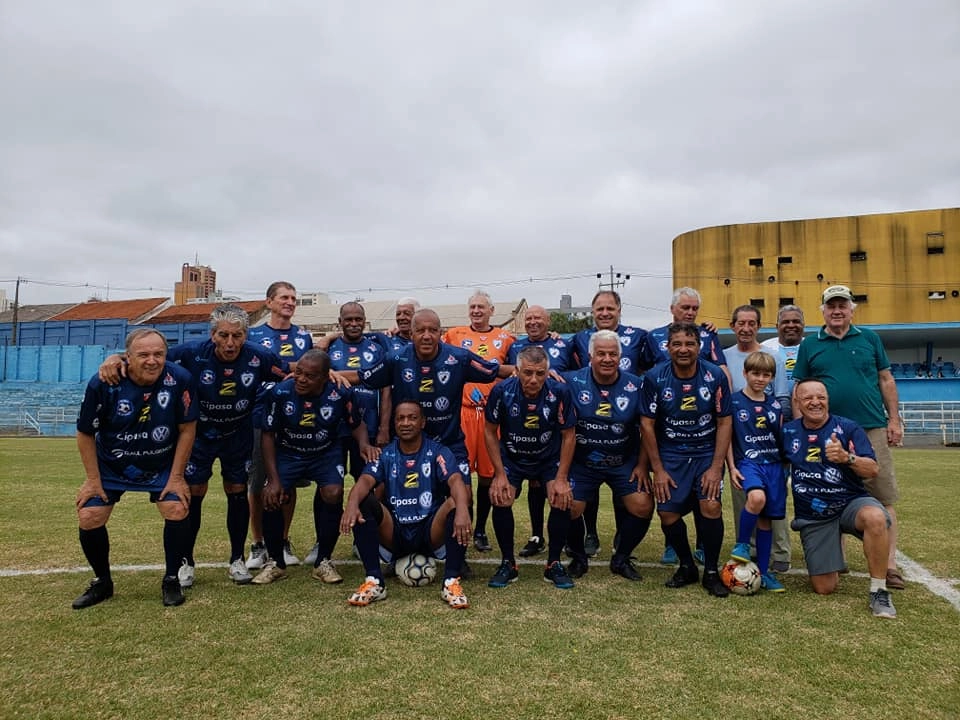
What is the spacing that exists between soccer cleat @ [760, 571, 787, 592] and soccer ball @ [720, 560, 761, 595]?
0.14 metres

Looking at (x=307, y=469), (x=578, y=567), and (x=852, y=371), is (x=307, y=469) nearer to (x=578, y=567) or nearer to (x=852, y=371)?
(x=578, y=567)

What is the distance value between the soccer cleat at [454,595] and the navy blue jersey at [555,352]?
2.25m

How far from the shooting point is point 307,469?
16.1 feet

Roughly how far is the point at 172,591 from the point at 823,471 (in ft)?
14.6

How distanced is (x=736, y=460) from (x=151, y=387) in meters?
4.26

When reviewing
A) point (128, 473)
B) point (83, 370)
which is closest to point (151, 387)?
point (128, 473)

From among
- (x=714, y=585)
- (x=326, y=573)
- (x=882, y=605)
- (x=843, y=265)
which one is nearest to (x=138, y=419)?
(x=326, y=573)

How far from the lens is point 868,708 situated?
2.65 m

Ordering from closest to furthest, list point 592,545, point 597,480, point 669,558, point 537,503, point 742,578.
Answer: point 742,578, point 597,480, point 669,558, point 537,503, point 592,545

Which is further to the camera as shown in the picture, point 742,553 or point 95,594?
point 742,553

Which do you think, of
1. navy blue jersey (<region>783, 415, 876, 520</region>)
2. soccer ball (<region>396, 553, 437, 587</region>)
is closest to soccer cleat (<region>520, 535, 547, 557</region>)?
soccer ball (<region>396, 553, 437, 587</region>)

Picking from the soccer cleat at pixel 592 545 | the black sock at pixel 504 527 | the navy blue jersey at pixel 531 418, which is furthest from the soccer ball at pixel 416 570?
the soccer cleat at pixel 592 545

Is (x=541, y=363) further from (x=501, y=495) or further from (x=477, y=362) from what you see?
(x=501, y=495)

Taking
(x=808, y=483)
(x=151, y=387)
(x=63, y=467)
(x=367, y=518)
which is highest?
(x=151, y=387)
